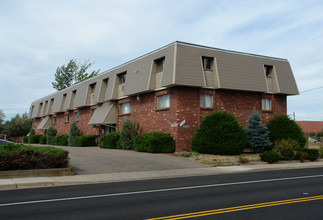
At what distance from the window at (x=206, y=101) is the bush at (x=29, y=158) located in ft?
41.1

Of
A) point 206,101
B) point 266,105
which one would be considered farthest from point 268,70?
point 206,101

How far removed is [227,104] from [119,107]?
1073 centimetres

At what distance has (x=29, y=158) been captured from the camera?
46.9 ft

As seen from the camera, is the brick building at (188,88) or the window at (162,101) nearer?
the brick building at (188,88)

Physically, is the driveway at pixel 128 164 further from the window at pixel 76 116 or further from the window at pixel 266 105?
the window at pixel 76 116

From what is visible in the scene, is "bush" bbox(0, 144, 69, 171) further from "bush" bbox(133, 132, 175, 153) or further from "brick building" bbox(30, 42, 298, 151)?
"brick building" bbox(30, 42, 298, 151)

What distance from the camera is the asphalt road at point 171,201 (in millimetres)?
7469

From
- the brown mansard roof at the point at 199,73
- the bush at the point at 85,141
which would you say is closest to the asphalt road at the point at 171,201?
the brown mansard roof at the point at 199,73

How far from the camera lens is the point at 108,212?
25.4 feet

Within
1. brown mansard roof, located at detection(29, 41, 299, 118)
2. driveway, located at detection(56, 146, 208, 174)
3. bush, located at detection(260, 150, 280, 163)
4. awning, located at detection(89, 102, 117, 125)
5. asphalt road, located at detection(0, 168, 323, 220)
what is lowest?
asphalt road, located at detection(0, 168, 323, 220)

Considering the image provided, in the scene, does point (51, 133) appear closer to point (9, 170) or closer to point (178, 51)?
point (178, 51)

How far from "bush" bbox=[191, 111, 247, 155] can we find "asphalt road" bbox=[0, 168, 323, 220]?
30.3ft

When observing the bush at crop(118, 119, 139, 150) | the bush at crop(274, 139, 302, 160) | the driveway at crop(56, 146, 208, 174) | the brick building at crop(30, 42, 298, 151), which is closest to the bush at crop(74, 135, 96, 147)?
the brick building at crop(30, 42, 298, 151)

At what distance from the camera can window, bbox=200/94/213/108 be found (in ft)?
81.9
